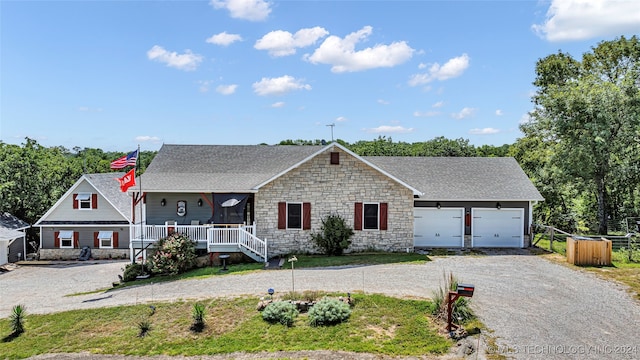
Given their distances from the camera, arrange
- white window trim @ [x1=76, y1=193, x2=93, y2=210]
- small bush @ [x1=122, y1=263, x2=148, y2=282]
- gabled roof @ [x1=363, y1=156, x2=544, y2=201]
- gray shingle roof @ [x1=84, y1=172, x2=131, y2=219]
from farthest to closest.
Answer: gray shingle roof @ [x1=84, y1=172, x2=131, y2=219] < white window trim @ [x1=76, y1=193, x2=93, y2=210] < gabled roof @ [x1=363, y1=156, x2=544, y2=201] < small bush @ [x1=122, y1=263, x2=148, y2=282]

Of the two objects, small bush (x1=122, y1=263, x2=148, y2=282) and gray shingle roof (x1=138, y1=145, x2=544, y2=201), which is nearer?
small bush (x1=122, y1=263, x2=148, y2=282)

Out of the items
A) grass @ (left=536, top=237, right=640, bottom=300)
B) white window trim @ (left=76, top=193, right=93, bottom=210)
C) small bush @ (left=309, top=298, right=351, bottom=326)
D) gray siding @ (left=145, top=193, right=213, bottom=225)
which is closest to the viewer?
small bush @ (left=309, top=298, right=351, bottom=326)

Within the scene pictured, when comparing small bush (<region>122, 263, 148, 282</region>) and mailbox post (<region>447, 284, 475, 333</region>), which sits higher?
mailbox post (<region>447, 284, 475, 333</region>)

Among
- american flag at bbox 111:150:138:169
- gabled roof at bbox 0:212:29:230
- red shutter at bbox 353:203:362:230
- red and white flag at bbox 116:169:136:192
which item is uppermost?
american flag at bbox 111:150:138:169

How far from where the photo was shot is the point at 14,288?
1872 centimetres

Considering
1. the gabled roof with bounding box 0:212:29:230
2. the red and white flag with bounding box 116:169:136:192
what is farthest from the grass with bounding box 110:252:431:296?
the gabled roof with bounding box 0:212:29:230

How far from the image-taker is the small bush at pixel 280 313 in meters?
11.0

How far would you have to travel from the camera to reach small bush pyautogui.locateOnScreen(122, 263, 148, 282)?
17719mm

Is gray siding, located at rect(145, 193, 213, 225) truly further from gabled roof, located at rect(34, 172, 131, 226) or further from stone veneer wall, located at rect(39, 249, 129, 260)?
stone veneer wall, located at rect(39, 249, 129, 260)

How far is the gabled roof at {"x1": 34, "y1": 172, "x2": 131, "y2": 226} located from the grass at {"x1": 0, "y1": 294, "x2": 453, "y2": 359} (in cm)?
1332

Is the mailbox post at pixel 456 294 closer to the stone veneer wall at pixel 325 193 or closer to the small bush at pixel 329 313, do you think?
the small bush at pixel 329 313

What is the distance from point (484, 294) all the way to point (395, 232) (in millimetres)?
6481

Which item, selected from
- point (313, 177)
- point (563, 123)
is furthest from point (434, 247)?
point (563, 123)

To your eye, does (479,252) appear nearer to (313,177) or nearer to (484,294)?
(484,294)
